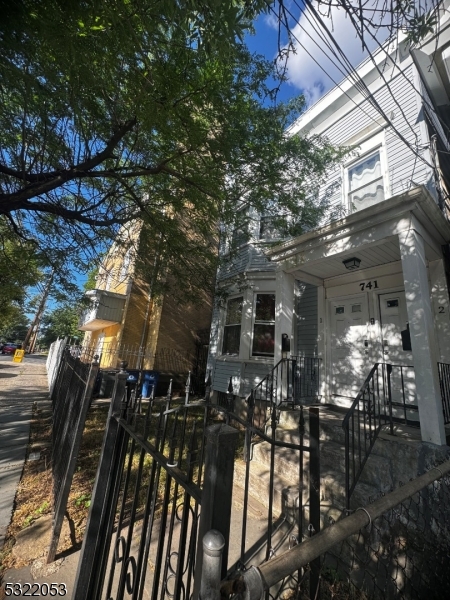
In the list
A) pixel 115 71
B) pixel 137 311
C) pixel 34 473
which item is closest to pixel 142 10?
pixel 115 71

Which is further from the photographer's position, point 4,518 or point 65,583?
point 4,518

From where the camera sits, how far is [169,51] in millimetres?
3896

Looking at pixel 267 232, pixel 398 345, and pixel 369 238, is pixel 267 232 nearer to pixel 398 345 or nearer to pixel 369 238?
pixel 369 238

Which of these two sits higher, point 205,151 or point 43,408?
point 205,151

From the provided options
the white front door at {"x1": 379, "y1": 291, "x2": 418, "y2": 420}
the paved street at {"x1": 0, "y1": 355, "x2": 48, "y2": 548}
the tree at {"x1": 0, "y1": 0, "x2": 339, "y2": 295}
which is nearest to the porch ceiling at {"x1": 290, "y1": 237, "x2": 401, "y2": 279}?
the white front door at {"x1": 379, "y1": 291, "x2": 418, "y2": 420}

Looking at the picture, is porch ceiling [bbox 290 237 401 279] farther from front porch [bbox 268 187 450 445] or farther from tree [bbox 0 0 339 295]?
tree [bbox 0 0 339 295]

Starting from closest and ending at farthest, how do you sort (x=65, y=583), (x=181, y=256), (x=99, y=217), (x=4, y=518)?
(x=65, y=583), (x=4, y=518), (x=99, y=217), (x=181, y=256)

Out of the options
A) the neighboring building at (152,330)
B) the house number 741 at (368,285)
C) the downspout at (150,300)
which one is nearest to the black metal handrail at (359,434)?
the house number 741 at (368,285)

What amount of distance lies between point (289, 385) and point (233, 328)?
11.0 ft

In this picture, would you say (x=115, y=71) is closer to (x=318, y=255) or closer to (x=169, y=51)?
(x=169, y=51)

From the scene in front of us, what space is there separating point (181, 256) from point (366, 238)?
463 cm

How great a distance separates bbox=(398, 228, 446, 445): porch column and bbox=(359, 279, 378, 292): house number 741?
75.5 inches

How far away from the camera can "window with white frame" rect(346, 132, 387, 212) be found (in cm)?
720

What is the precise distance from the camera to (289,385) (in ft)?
A: 21.9
